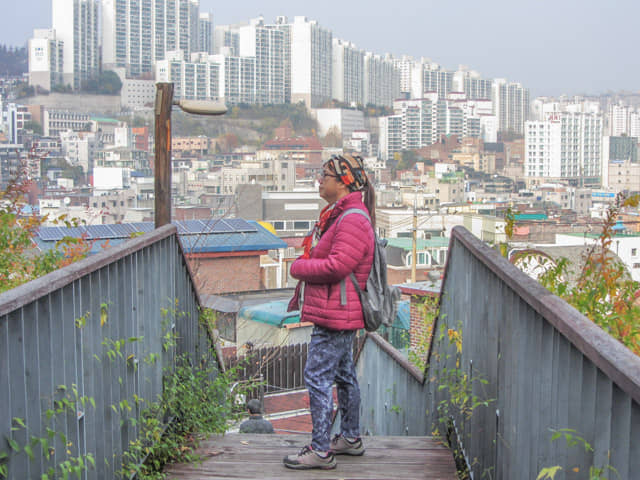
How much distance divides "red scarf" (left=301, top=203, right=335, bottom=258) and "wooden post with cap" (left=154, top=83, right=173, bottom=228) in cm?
242

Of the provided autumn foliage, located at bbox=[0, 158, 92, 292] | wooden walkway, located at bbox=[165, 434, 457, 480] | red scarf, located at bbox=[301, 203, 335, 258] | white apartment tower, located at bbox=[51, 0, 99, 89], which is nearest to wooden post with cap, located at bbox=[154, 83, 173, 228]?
autumn foliage, located at bbox=[0, 158, 92, 292]

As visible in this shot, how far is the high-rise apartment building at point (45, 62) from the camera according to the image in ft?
501

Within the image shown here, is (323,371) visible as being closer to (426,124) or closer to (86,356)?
(86,356)

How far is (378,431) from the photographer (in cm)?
609

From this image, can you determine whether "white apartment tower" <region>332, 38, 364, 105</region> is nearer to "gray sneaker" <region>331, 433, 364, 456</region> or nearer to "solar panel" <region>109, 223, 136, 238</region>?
"solar panel" <region>109, 223, 136, 238</region>

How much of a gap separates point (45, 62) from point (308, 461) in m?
162

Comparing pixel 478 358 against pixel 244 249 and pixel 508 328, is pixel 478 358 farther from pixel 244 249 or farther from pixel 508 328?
pixel 244 249

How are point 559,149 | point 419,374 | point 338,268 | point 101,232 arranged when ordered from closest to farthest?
point 338,268 < point 419,374 < point 101,232 < point 559,149

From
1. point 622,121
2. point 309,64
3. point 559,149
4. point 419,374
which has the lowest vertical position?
point 419,374

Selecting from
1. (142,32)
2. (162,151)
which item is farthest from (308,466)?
(142,32)

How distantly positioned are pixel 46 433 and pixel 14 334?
1.04ft

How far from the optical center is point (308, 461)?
3.35 metres

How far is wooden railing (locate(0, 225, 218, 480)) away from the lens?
1941 mm

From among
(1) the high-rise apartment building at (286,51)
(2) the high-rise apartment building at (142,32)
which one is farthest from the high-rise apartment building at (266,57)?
(2) the high-rise apartment building at (142,32)
